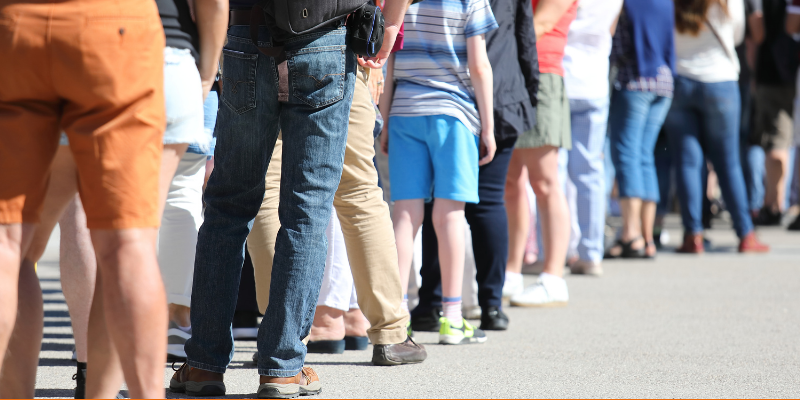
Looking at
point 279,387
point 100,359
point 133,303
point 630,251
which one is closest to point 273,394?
point 279,387

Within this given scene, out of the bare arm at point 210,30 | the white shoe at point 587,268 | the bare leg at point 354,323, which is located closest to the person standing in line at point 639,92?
the white shoe at point 587,268


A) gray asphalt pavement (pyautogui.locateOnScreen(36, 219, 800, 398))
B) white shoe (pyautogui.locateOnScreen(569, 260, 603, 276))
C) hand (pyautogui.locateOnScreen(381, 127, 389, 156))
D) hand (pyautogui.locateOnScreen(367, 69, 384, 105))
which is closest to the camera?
gray asphalt pavement (pyautogui.locateOnScreen(36, 219, 800, 398))

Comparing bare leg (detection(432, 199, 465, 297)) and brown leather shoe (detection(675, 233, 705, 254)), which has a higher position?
bare leg (detection(432, 199, 465, 297))

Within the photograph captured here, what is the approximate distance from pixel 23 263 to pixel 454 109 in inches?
92.8

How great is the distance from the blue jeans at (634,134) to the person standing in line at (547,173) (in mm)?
2148

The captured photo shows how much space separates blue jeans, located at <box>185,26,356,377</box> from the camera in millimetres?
3051

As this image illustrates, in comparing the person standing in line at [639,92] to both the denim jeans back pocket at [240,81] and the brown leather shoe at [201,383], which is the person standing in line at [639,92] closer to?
the denim jeans back pocket at [240,81]

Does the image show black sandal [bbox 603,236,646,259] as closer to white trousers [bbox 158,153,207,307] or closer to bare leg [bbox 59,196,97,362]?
white trousers [bbox 158,153,207,307]

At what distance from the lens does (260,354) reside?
122 inches

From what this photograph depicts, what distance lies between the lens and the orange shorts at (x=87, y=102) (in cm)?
213

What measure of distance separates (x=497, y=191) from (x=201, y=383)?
212 cm

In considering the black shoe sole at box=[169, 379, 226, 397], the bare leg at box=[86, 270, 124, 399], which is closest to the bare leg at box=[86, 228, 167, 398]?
the bare leg at box=[86, 270, 124, 399]

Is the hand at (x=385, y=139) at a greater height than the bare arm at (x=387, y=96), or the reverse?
the bare arm at (x=387, y=96)

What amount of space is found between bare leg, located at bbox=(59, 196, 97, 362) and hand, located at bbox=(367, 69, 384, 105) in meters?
1.31
